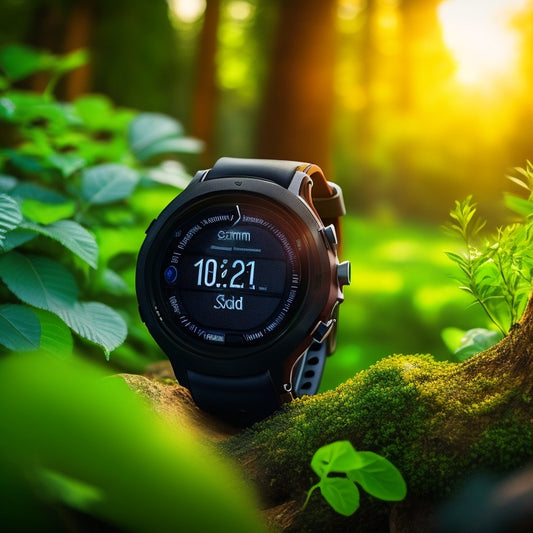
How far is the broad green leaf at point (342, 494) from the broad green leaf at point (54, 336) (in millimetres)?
A: 758

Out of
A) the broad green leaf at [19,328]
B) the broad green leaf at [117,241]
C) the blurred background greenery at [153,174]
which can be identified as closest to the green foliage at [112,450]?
the blurred background greenery at [153,174]

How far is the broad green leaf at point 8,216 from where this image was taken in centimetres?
154

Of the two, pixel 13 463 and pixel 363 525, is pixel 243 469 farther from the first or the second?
pixel 13 463

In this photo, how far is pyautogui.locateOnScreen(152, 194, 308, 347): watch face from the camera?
162 centimetres

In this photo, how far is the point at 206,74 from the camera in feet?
24.5

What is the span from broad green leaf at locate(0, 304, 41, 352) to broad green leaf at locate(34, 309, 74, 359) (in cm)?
5

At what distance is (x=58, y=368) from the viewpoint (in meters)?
0.56

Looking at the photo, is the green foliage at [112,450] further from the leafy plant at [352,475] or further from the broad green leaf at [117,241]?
the broad green leaf at [117,241]

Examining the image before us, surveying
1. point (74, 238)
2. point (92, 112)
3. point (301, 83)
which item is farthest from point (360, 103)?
point (74, 238)

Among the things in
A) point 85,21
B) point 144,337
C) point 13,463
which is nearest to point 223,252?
point 144,337

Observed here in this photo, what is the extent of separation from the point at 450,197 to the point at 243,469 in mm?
13834

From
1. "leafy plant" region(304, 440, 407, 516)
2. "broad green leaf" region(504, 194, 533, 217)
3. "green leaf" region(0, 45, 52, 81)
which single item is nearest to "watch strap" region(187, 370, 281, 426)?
"leafy plant" region(304, 440, 407, 516)

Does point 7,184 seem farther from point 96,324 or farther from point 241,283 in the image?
point 241,283

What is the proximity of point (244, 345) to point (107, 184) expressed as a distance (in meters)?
1.04
